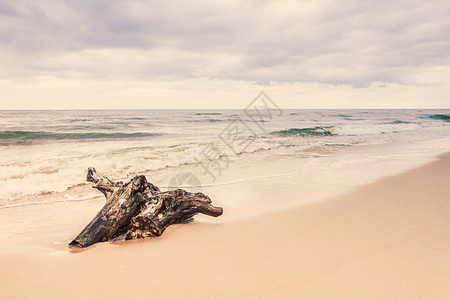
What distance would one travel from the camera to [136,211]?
3.63m

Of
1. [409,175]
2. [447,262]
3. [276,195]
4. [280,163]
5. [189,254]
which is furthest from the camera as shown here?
[280,163]

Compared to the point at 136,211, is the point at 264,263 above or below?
below

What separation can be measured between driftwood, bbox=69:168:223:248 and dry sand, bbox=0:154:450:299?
0.16 metres

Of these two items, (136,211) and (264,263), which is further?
(136,211)

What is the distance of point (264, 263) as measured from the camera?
2.69m

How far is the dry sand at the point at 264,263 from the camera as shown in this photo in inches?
88.7

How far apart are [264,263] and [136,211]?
1.93 metres

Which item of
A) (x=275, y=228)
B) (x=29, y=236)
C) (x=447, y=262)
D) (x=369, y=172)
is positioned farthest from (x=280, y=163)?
(x=29, y=236)

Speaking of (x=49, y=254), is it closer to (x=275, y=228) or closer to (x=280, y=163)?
(x=275, y=228)

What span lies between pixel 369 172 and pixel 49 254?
7.79 metres

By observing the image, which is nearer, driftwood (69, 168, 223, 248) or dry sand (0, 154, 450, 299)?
dry sand (0, 154, 450, 299)

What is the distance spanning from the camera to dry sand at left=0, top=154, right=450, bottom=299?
88.7 inches

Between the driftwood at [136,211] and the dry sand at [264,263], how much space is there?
157 mm

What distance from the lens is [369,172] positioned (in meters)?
7.57
